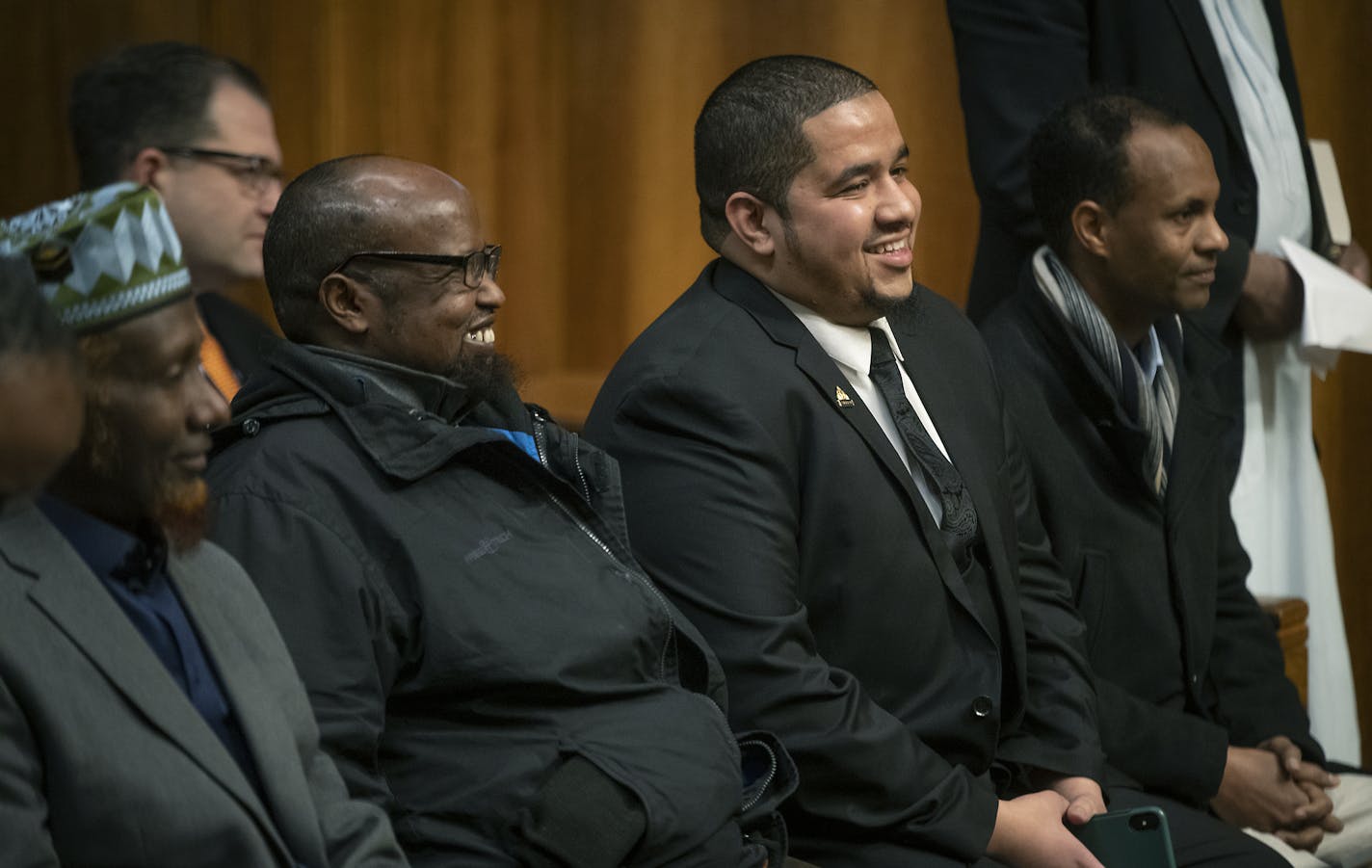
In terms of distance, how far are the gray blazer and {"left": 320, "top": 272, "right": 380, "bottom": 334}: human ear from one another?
1.95 ft

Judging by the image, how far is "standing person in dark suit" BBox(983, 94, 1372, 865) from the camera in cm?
Result: 279

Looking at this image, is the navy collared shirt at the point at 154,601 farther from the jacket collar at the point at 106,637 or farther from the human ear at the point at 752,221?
the human ear at the point at 752,221

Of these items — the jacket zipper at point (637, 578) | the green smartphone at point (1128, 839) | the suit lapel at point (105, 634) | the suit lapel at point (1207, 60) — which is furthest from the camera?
the suit lapel at point (1207, 60)

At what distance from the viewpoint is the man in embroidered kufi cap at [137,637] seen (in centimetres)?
137

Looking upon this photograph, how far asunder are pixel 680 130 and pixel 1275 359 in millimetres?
1738

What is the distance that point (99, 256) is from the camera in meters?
1.48

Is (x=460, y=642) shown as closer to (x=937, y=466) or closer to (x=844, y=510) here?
(x=844, y=510)

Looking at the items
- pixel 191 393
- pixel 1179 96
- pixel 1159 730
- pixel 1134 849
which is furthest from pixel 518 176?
pixel 191 393

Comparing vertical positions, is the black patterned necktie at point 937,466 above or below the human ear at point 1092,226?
below

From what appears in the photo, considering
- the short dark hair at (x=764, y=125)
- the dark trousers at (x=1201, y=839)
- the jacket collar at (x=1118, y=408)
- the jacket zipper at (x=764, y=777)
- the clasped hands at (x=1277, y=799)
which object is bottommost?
the clasped hands at (x=1277, y=799)

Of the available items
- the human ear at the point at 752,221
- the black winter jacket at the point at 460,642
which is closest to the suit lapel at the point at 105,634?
the black winter jacket at the point at 460,642

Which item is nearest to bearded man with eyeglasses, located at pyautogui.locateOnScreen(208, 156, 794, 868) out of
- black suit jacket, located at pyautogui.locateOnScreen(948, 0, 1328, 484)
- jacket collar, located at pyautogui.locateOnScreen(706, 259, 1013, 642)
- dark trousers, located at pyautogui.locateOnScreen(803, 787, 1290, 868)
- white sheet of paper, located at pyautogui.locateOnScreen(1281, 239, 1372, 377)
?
jacket collar, located at pyautogui.locateOnScreen(706, 259, 1013, 642)

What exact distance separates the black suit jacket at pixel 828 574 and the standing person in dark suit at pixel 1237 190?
2.66 feet

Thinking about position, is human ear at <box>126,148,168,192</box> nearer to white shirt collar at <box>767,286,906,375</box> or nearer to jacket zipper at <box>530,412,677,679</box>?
white shirt collar at <box>767,286,906,375</box>
